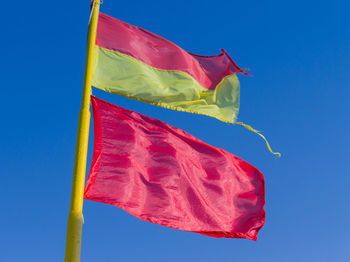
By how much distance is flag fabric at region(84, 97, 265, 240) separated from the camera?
9.96 m

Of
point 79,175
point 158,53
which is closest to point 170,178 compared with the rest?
point 79,175

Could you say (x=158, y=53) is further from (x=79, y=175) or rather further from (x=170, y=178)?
(x=79, y=175)

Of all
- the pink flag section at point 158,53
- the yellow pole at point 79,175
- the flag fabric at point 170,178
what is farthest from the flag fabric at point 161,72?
the yellow pole at point 79,175

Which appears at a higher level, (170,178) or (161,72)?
(161,72)

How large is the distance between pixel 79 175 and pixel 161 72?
14.5 feet

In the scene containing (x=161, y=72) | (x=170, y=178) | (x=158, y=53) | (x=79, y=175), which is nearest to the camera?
(x=79, y=175)

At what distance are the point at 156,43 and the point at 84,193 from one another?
4.80 meters

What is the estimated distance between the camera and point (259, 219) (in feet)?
40.8

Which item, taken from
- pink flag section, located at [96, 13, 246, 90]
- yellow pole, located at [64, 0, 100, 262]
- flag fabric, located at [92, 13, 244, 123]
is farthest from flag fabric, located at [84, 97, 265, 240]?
pink flag section, located at [96, 13, 246, 90]

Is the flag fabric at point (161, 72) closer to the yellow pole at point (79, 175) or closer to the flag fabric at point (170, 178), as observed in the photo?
the flag fabric at point (170, 178)

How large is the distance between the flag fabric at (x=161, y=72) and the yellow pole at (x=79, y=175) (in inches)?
29.9

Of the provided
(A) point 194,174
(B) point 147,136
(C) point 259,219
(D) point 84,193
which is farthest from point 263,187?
(D) point 84,193

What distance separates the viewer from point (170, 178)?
11.0 m

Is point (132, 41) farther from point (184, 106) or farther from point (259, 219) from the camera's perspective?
point (259, 219)
